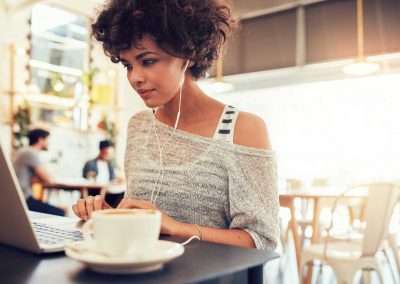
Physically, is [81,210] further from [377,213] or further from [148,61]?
[377,213]

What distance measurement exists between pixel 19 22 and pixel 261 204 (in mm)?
5620

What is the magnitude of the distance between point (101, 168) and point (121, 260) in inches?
211

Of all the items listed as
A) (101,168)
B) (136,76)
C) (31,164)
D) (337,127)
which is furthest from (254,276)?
(101,168)

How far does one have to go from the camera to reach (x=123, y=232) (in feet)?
1.76

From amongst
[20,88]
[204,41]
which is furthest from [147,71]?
[20,88]

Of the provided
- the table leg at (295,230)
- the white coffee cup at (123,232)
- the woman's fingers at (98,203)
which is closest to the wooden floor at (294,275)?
the table leg at (295,230)

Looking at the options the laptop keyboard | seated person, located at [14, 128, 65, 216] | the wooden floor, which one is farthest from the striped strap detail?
seated person, located at [14, 128, 65, 216]

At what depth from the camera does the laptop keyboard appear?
0.71 meters

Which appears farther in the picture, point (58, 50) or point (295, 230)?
point (58, 50)

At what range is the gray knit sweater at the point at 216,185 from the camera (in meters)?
1.04

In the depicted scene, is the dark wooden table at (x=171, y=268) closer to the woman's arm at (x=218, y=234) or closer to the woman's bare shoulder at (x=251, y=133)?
the woman's arm at (x=218, y=234)

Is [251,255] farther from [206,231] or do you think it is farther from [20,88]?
[20,88]

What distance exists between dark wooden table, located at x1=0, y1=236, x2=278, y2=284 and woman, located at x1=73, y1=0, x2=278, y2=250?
338mm

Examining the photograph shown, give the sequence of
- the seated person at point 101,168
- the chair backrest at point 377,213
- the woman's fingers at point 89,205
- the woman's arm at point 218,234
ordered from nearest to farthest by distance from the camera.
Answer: the woman's arm at point 218,234, the woman's fingers at point 89,205, the chair backrest at point 377,213, the seated person at point 101,168
